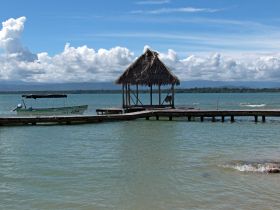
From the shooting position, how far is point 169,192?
13.0 m

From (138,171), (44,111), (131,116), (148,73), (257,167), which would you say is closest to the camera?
(257,167)

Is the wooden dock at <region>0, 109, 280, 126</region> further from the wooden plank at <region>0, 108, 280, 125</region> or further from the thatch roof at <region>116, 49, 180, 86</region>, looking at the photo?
the thatch roof at <region>116, 49, 180, 86</region>

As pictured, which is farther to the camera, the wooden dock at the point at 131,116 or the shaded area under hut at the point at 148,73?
the shaded area under hut at the point at 148,73

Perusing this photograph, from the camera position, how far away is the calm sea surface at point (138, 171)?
1216cm

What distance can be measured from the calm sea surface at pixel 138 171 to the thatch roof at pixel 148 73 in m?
13.8

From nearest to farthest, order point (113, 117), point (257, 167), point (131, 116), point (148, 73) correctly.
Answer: point (257, 167), point (113, 117), point (131, 116), point (148, 73)

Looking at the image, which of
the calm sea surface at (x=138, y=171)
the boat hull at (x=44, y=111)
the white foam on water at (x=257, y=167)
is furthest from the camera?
the boat hull at (x=44, y=111)

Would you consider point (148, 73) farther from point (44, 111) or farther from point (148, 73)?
point (44, 111)

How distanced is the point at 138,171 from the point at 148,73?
26.0 meters

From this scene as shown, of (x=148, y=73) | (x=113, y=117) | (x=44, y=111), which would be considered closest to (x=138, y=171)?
(x=113, y=117)

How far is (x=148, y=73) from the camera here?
136 feet

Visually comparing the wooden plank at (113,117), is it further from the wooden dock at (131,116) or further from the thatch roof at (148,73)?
the thatch roof at (148,73)

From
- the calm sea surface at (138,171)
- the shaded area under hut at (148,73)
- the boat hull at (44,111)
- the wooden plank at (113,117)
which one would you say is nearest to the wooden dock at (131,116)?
the wooden plank at (113,117)

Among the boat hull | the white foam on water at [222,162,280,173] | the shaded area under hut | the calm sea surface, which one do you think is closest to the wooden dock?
the shaded area under hut
